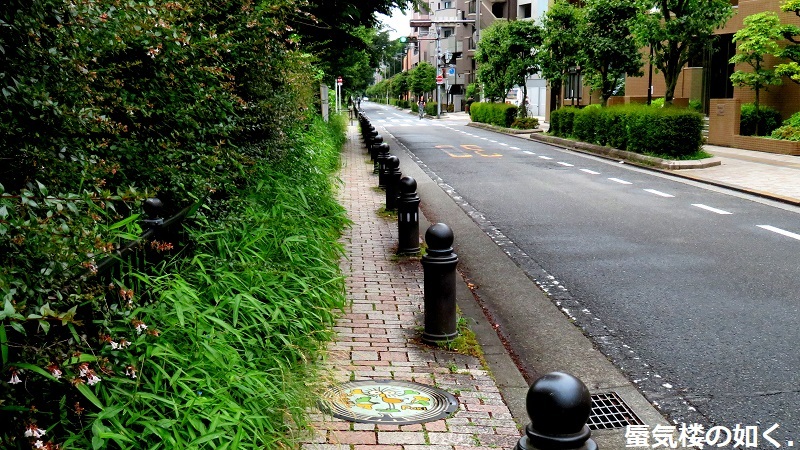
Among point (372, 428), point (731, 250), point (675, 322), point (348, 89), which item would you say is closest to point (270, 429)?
point (372, 428)

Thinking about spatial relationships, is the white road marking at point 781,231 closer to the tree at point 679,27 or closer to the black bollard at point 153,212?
the black bollard at point 153,212

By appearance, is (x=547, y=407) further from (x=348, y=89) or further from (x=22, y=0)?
(x=348, y=89)

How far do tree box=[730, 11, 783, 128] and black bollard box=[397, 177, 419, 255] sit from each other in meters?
20.2

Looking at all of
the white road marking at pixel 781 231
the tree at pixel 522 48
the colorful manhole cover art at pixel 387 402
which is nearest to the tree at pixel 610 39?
the tree at pixel 522 48

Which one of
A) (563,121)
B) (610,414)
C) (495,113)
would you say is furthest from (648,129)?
(495,113)

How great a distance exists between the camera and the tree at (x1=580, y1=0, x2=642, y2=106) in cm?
2777

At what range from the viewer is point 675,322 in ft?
21.6

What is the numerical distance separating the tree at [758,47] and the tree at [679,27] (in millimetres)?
2351

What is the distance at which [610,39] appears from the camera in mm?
28141

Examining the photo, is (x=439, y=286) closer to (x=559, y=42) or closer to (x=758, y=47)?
(x=758, y=47)

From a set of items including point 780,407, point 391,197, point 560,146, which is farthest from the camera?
point 560,146

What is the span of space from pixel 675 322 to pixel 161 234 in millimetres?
4206

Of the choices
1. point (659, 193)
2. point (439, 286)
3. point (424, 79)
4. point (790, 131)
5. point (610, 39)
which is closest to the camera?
point (439, 286)

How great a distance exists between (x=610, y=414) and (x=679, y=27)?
19.8 metres
